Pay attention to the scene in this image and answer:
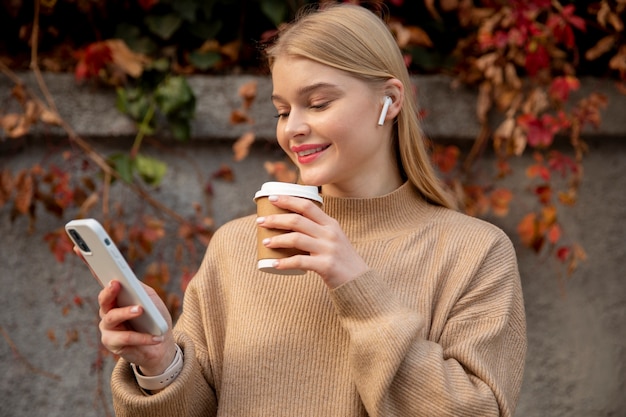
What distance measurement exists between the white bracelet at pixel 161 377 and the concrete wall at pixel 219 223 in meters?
1.40

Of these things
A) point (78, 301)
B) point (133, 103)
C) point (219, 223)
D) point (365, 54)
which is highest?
point (365, 54)

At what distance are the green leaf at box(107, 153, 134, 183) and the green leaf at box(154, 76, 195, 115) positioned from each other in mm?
234

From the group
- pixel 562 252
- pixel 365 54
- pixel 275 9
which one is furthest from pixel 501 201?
pixel 365 54

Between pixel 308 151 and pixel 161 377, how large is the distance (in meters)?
0.62

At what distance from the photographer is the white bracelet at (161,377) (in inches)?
74.4

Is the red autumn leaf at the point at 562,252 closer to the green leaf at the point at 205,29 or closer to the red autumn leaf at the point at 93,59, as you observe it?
the green leaf at the point at 205,29

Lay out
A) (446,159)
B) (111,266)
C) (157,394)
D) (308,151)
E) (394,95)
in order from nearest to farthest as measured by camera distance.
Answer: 1. (111,266)
2. (157,394)
3. (308,151)
4. (394,95)
5. (446,159)

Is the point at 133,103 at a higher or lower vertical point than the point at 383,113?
lower

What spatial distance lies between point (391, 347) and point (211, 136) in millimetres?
1750

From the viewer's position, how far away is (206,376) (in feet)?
6.98

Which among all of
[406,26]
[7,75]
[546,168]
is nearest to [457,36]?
[406,26]

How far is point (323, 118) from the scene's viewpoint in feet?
6.43

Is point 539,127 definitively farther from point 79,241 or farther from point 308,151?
point 79,241

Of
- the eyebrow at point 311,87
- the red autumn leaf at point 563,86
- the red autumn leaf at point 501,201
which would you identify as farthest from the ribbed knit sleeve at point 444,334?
the red autumn leaf at point 563,86
